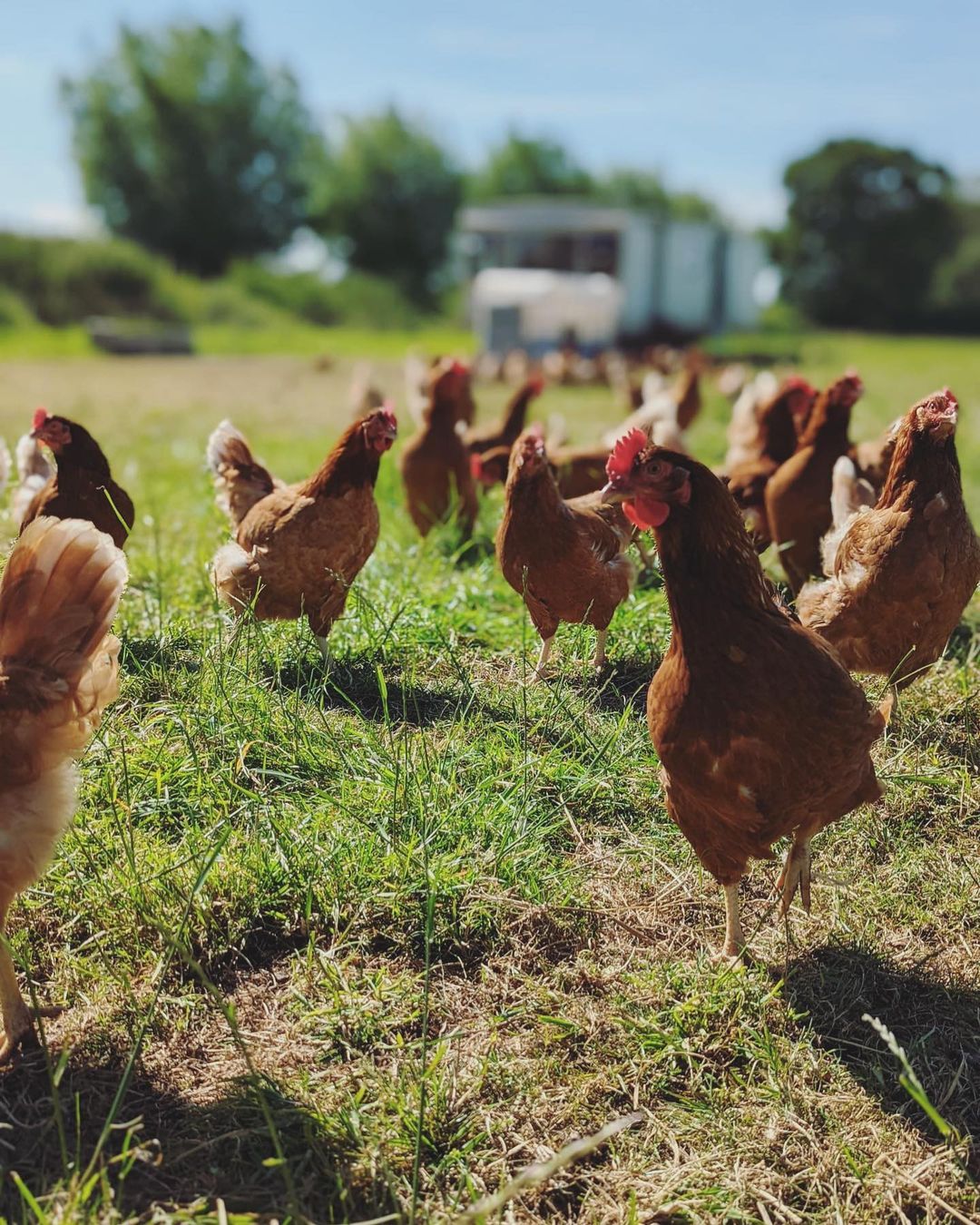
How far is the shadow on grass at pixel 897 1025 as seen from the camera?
2.21 m

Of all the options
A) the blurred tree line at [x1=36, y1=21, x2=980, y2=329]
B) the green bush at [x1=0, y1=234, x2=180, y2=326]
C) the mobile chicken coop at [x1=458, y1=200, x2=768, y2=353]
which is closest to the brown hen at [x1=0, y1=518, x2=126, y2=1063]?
the mobile chicken coop at [x1=458, y1=200, x2=768, y2=353]

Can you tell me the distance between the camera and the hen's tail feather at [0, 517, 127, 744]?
2.26m

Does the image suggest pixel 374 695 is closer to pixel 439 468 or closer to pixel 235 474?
pixel 235 474

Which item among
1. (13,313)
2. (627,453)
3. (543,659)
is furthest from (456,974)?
(13,313)

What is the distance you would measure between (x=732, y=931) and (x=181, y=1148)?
139cm

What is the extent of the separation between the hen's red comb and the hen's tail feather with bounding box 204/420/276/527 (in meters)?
2.33

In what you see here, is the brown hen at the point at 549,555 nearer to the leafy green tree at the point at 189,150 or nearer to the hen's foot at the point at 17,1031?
the hen's foot at the point at 17,1031

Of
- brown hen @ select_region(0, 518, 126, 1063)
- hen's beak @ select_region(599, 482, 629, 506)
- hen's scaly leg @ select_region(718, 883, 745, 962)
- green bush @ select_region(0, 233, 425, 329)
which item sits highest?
green bush @ select_region(0, 233, 425, 329)

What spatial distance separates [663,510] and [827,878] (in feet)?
3.95

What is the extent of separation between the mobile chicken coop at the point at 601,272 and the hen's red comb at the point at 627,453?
1997 cm

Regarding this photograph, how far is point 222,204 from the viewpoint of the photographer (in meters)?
39.9

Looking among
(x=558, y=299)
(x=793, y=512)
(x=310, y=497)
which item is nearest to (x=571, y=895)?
(x=310, y=497)

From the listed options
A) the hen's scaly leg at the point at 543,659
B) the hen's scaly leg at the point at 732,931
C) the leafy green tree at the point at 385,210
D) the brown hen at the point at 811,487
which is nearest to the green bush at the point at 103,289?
the leafy green tree at the point at 385,210

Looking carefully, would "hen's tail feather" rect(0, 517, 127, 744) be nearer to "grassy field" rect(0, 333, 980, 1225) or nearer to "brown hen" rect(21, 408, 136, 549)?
"grassy field" rect(0, 333, 980, 1225)
